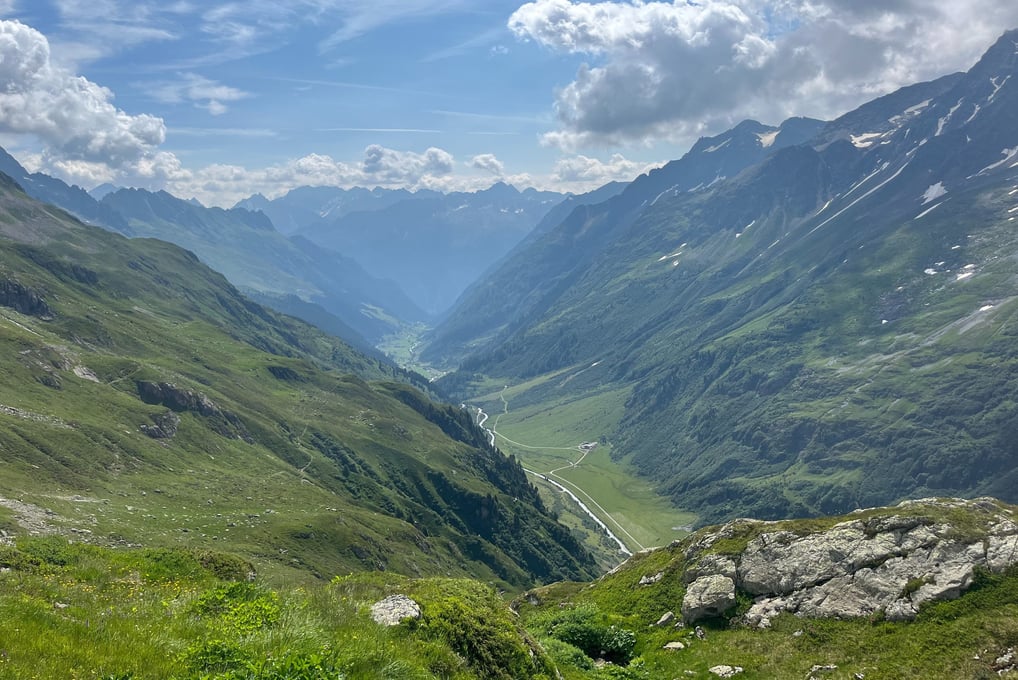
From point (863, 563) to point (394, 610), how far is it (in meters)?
28.4

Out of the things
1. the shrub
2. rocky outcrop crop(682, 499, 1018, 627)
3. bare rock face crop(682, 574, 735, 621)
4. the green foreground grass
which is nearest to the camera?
the green foreground grass

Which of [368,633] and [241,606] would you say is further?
[368,633]

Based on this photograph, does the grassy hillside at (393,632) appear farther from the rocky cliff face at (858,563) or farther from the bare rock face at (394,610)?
the rocky cliff face at (858,563)

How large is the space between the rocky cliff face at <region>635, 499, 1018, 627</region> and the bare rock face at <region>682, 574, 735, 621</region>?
57 millimetres

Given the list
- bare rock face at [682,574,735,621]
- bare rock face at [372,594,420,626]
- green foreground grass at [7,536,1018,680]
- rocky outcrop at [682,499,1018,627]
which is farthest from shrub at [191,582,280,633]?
rocky outcrop at [682,499,1018,627]

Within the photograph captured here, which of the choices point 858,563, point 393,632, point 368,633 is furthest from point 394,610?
point 858,563

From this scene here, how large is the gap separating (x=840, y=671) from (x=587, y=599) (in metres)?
24.7

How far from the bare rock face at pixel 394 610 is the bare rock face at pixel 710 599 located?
2249 cm

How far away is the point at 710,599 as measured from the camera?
1444 inches

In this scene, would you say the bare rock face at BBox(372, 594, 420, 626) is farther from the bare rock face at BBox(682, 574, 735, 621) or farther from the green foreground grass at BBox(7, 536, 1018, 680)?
the bare rock face at BBox(682, 574, 735, 621)

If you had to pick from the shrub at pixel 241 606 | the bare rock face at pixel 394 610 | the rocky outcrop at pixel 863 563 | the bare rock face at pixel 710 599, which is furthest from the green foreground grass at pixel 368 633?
the rocky outcrop at pixel 863 563

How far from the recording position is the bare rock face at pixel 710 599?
36.2m

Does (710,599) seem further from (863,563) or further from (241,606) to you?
(241,606)

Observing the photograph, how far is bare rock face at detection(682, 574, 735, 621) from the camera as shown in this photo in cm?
3622
